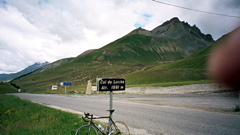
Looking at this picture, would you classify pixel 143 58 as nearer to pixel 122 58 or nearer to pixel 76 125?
pixel 122 58

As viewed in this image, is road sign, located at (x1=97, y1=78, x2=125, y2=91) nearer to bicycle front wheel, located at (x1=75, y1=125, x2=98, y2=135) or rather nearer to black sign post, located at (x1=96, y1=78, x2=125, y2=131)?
black sign post, located at (x1=96, y1=78, x2=125, y2=131)

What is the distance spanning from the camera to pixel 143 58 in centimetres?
19762

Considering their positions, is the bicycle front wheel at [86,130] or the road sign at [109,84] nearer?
the road sign at [109,84]

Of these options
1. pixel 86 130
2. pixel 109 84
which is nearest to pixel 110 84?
pixel 109 84

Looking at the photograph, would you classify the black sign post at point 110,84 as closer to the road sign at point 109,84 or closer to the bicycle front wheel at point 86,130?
the road sign at point 109,84

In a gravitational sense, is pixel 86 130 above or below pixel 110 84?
below

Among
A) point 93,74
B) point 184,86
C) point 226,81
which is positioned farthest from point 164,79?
point 93,74

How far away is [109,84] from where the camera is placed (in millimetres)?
5805

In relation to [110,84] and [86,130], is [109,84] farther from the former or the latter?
[86,130]

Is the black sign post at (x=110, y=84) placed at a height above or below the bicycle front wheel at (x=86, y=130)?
above

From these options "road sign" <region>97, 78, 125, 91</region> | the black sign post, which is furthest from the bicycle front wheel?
"road sign" <region>97, 78, 125, 91</region>

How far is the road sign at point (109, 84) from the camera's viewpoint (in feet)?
18.2

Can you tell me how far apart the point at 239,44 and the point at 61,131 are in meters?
7.21

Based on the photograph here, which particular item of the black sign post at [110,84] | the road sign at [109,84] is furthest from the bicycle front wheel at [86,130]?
the road sign at [109,84]
